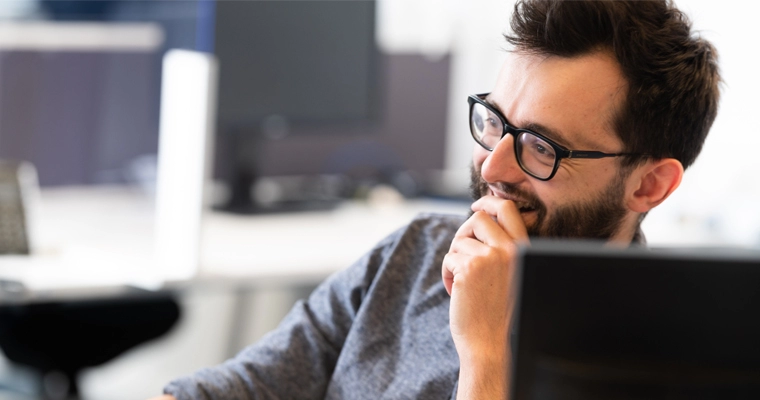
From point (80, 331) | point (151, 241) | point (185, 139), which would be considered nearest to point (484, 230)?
point (185, 139)

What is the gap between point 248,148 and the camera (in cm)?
290

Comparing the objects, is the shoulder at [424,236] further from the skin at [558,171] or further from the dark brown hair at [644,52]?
the dark brown hair at [644,52]

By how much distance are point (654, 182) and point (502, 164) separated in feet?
0.79

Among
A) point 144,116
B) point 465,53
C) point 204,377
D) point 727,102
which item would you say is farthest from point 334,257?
point 727,102

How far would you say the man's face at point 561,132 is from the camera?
1.24 meters

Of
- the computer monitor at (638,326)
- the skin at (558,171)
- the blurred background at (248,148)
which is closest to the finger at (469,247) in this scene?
the skin at (558,171)

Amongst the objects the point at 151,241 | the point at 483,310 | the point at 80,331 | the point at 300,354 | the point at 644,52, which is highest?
the point at 644,52

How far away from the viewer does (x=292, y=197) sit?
2.98 meters

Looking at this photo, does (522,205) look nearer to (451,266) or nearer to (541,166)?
(541,166)

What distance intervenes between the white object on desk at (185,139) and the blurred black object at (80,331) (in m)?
0.37

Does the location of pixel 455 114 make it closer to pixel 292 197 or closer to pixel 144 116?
pixel 292 197

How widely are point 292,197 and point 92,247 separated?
0.81 metres

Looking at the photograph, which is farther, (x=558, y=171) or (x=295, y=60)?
(x=295, y=60)

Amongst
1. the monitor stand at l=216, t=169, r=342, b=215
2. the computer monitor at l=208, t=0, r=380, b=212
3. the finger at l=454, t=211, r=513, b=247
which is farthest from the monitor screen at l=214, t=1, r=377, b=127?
the finger at l=454, t=211, r=513, b=247
